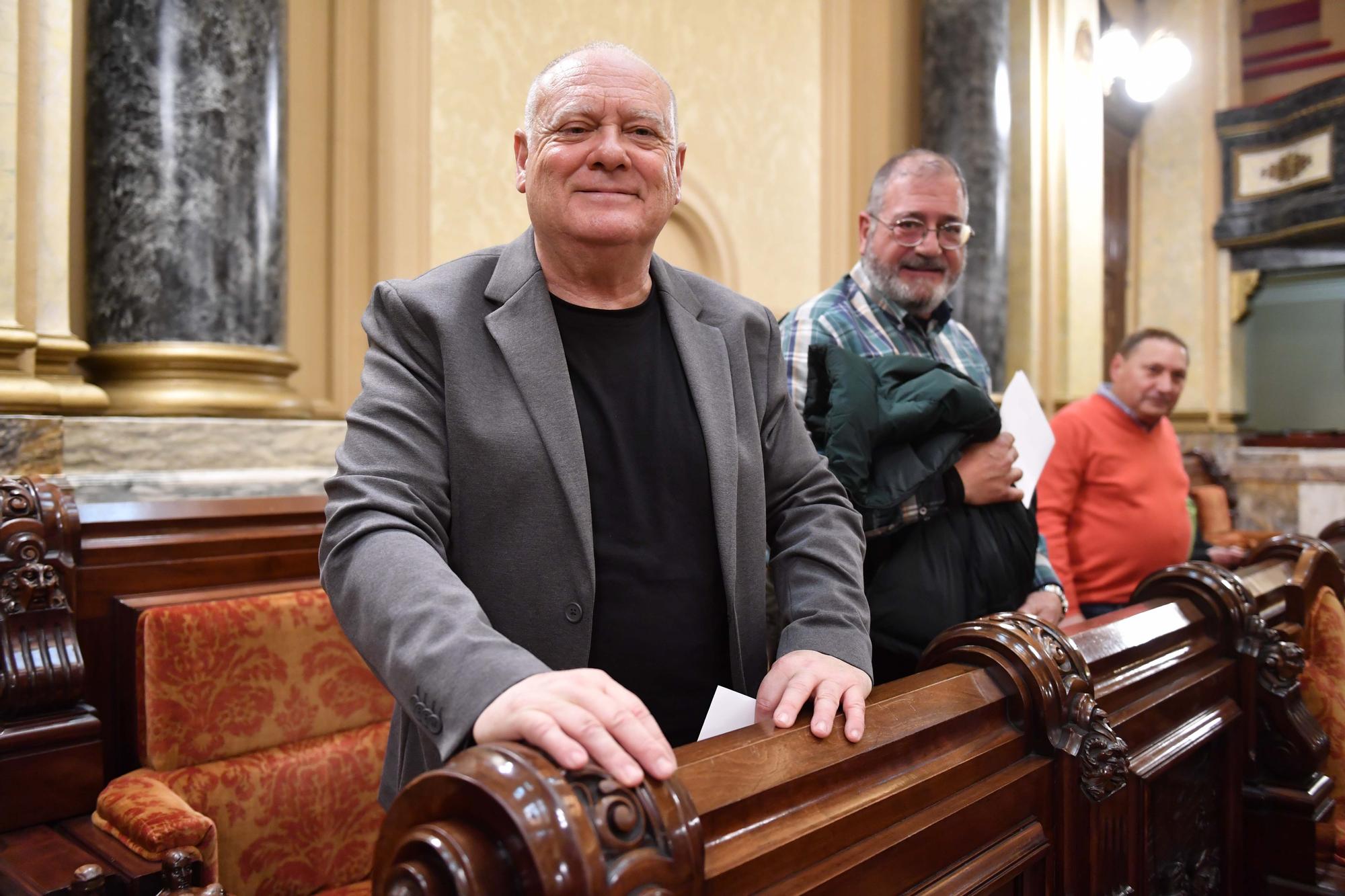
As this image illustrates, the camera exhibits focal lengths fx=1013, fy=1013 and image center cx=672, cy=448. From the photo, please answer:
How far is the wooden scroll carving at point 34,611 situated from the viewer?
1.63 meters

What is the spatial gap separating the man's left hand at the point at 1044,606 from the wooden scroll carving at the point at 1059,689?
23.3 inches

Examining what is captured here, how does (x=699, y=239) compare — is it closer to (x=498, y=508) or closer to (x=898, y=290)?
(x=898, y=290)

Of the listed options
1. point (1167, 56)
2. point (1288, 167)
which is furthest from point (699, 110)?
point (1288, 167)

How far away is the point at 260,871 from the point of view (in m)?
1.87

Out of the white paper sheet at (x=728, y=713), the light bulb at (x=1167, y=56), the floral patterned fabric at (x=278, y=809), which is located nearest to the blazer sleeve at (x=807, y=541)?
the white paper sheet at (x=728, y=713)

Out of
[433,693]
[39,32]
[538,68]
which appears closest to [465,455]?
[433,693]

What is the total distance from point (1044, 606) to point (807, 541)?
851 millimetres

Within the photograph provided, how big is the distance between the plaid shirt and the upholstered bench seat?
1067mm

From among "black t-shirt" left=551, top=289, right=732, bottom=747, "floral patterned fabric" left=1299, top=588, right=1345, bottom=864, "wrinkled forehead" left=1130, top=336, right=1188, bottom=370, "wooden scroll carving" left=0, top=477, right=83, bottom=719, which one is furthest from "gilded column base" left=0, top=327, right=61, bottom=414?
"wrinkled forehead" left=1130, top=336, right=1188, bottom=370

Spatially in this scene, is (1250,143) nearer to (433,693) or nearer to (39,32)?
(39,32)

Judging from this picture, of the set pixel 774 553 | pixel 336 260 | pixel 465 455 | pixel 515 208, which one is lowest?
pixel 774 553

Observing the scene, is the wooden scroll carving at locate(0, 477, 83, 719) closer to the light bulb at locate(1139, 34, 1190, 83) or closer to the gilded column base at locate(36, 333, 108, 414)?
the gilded column base at locate(36, 333, 108, 414)

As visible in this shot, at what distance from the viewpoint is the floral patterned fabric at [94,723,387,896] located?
65.4 inches

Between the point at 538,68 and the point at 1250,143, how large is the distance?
7041 mm
